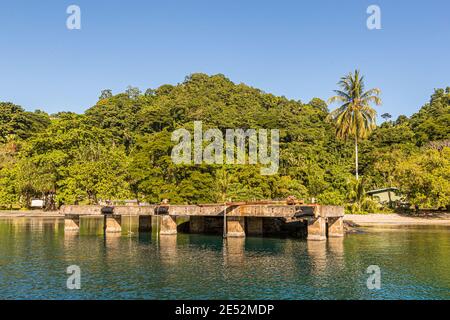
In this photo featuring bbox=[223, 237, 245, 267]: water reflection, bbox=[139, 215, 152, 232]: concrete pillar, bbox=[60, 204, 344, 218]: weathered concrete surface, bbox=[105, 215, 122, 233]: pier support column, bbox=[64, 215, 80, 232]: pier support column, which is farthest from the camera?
bbox=[139, 215, 152, 232]: concrete pillar

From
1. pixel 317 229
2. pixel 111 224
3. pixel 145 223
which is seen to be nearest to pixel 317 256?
pixel 317 229

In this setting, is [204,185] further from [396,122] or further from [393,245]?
[396,122]

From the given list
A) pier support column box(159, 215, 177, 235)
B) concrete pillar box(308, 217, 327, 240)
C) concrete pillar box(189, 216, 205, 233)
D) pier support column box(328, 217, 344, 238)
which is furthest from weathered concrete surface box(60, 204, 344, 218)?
concrete pillar box(189, 216, 205, 233)

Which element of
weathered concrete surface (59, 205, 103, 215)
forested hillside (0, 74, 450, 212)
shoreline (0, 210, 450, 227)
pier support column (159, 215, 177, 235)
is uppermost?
forested hillside (0, 74, 450, 212)

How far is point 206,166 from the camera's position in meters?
64.8

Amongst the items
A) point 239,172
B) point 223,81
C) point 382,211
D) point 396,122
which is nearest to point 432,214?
point 382,211

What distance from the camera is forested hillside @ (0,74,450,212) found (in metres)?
66.6

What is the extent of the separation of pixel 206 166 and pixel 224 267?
3621 centimetres

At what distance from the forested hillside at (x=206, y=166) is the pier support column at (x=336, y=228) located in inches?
802

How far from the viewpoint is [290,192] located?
6756 centimetres

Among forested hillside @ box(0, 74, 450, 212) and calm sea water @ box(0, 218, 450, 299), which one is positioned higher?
forested hillside @ box(0, 74, 450, 212)

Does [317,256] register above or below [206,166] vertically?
below

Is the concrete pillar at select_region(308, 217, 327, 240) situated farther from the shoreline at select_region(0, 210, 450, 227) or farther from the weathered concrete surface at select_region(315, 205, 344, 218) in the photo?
the shoreline at select_region(0, 210, 450, 227)

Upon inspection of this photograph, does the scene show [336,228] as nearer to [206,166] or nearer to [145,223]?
[145,223]
